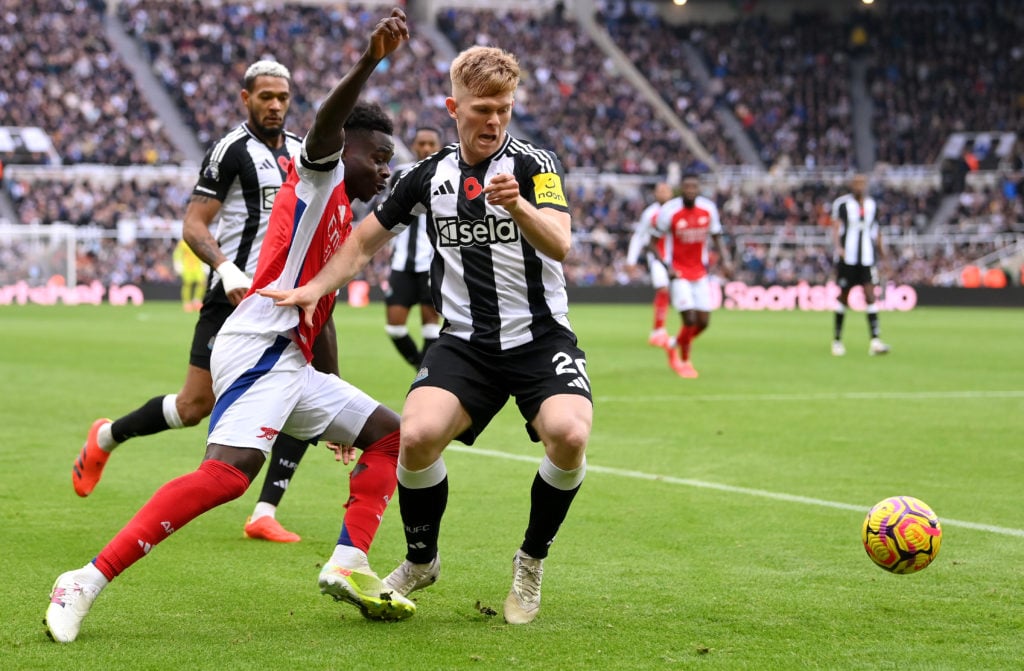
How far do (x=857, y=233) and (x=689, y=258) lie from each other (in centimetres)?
487

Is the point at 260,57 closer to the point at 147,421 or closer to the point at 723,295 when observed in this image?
the point at 723,295

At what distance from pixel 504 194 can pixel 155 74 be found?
41904 mm

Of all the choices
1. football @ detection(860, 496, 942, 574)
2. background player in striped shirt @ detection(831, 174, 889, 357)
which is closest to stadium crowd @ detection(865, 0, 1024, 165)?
background player in striped shirt @ detection(831, 174, 889, 357)

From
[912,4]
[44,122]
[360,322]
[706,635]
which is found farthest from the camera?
[912,4]

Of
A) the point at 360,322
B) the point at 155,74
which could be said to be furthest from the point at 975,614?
the point at 155,74

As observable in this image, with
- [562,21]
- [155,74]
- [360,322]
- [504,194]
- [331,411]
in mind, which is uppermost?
[562,21]

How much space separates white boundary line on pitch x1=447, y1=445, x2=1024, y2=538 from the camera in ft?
21.5

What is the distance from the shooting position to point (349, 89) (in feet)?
15.4

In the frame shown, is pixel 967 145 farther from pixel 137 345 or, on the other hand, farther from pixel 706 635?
pixel 706 635

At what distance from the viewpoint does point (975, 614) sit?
488cm

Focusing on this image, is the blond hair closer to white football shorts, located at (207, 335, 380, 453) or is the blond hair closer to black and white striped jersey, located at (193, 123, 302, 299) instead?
white football shorts, located at (207, 335, 380, 453)

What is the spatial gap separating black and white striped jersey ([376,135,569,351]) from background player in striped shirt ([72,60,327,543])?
5.41ft

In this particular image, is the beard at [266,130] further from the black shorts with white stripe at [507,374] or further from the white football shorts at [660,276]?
the white football shorts at [660,276]

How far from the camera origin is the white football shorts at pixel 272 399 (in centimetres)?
490
